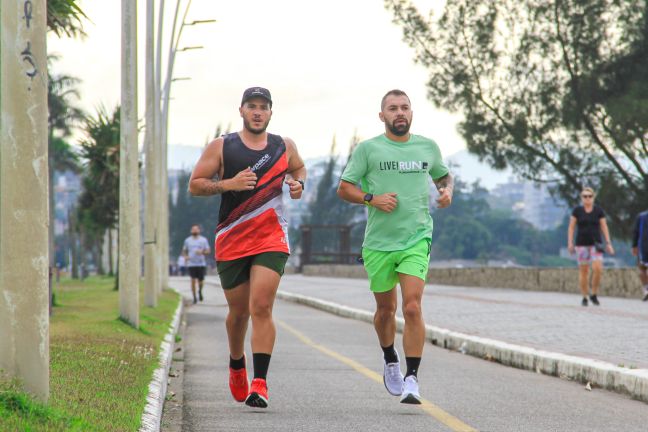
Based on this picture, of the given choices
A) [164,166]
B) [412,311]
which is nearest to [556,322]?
[412,311]

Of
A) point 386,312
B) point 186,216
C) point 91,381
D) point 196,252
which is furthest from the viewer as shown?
point 186,216

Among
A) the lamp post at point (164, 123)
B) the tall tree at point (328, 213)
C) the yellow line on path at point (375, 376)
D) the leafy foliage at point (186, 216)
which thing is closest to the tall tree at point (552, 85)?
the lamp post at point (164, 123)

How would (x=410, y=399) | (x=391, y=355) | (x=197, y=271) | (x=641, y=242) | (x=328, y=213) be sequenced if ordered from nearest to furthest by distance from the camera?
(x=410, y=399)
(x=391, y=355)
(x=641, y=242)
(x=197, y=271)
(x=328, y=213)

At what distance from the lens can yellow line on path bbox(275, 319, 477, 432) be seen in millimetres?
7997

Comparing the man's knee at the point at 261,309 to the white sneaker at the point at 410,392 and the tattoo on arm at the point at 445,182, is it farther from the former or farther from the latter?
the tattoo on arm at the point at 445,182

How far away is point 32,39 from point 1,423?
2.23m

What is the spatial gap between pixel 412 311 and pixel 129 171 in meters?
8.84

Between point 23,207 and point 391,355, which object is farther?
point 391,355

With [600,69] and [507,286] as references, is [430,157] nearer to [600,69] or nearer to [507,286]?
[507,286]

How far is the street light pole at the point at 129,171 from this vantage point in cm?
1661

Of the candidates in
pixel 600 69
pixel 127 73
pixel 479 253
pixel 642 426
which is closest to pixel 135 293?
pixel 127 73

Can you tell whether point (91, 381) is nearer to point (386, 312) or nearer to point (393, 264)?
point (386, 312)

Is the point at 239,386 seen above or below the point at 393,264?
below

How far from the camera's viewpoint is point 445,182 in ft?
29.7
